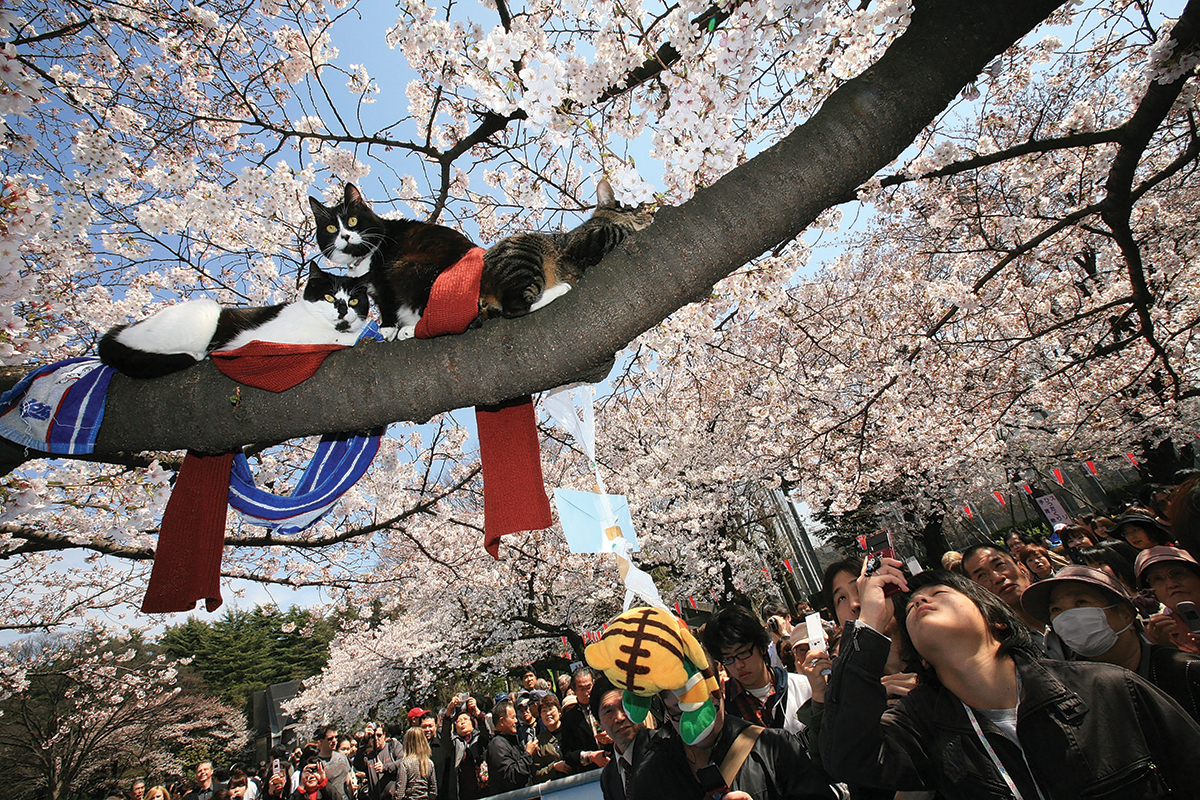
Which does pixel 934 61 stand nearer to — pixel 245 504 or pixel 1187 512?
pixel 1187 512

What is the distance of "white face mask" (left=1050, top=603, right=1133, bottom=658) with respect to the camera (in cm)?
209

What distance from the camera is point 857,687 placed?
1689mm

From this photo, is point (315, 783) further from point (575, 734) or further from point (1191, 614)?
point (1191, 614)

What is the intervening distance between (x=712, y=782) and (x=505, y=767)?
3822mm

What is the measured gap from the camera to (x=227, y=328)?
5.95 feet

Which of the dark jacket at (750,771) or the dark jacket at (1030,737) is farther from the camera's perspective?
the dark jacket at (750,771)

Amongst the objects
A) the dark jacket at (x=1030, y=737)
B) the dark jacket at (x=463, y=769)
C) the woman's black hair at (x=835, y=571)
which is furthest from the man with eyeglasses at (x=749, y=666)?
the dark jacket at (x=463, y=769)

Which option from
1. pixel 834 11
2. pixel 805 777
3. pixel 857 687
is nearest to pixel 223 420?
pixel 857 687

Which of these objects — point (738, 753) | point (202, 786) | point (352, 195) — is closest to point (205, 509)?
point (352, 195)

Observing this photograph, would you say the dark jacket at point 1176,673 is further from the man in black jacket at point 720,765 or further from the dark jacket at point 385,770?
the dark jacket at point 385,770

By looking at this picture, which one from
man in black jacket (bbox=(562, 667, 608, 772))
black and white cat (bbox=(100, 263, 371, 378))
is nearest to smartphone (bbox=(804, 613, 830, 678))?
black and white cat (bbox=(100, 263, 371, 378))

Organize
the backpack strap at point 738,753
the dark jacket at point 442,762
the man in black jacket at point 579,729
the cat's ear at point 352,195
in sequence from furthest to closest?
the dark jacket at point 442,762 < the man in black jacket at point 579,729 < the cat's ear at point 352,195 < the backpack strap at point 738,753

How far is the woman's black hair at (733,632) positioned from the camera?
297 cm

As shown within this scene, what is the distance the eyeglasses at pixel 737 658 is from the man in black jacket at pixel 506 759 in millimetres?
3379
